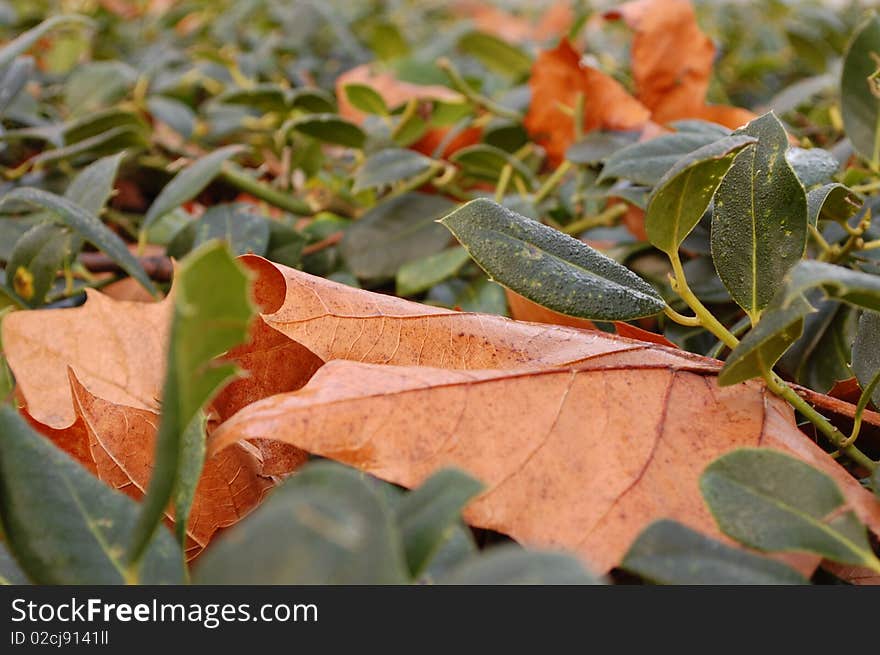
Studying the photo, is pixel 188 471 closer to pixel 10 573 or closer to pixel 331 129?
pixel 10 573

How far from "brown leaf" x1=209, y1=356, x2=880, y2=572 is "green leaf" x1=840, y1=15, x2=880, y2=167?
1.25 ft

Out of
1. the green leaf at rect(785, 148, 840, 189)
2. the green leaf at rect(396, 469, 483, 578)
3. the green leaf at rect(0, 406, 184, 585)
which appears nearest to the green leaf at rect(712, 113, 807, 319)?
the green leaf at rect(785, 148, 840, 189)

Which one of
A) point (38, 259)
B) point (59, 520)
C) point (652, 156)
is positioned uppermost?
point (652, 156)

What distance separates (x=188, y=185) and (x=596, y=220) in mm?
405

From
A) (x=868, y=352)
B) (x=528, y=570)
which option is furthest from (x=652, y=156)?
(x=528, y=570)

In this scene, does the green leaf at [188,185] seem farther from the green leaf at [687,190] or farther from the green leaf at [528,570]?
the green leaf at [528,570]

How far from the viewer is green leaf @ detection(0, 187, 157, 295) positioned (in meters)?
0.65

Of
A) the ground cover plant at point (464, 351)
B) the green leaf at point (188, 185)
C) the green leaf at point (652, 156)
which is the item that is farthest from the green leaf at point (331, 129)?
the green leaf at point (652, 156)

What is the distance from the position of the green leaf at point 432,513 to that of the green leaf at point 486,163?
0.59 meters

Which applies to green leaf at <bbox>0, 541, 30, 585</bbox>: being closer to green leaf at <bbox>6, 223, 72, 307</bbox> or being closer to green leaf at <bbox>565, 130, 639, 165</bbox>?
green leaf at <bbox>6, 223, 72, 307</bbox>

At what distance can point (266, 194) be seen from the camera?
90cm

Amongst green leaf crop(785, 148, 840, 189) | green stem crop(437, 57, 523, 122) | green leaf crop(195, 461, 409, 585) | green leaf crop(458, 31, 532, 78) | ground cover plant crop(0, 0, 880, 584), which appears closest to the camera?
green leaf crop(195, 461, 409, 585)
